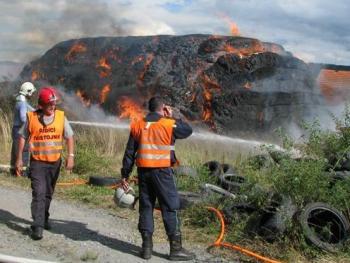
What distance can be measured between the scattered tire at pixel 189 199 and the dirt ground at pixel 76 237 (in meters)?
0.77

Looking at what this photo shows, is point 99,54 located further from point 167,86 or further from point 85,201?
point 85,201

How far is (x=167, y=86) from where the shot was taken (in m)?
16.8


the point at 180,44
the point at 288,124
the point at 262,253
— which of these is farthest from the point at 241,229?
the point at 180,44

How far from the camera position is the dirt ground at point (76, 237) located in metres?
6.42

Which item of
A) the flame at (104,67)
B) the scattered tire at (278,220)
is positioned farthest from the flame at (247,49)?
the scattered tire at (278,220)

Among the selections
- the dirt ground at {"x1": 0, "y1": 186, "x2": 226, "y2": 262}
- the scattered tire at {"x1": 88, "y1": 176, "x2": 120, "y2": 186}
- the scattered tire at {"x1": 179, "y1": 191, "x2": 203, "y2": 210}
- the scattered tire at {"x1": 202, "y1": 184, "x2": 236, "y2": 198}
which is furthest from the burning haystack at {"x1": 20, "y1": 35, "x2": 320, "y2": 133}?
the dirt ground at {"x1": 0, "y1": 186, "x2": 226, "y2": 262}

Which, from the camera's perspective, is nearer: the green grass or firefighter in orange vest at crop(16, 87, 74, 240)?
the green grass

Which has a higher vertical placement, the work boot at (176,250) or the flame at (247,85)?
the flame at (247,85)

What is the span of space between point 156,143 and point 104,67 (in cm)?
1316

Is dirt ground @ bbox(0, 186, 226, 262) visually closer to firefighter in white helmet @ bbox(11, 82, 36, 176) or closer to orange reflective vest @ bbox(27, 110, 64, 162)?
orange reflective vest @ bbox(27, 110, 64, 162)

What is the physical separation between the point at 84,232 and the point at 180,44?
11.2 metres

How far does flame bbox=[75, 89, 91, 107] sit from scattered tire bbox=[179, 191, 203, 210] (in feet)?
34.0

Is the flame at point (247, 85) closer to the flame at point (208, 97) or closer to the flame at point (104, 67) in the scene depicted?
the flame at point (208, 97)

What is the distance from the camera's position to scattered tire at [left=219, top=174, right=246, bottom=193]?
356 inches
